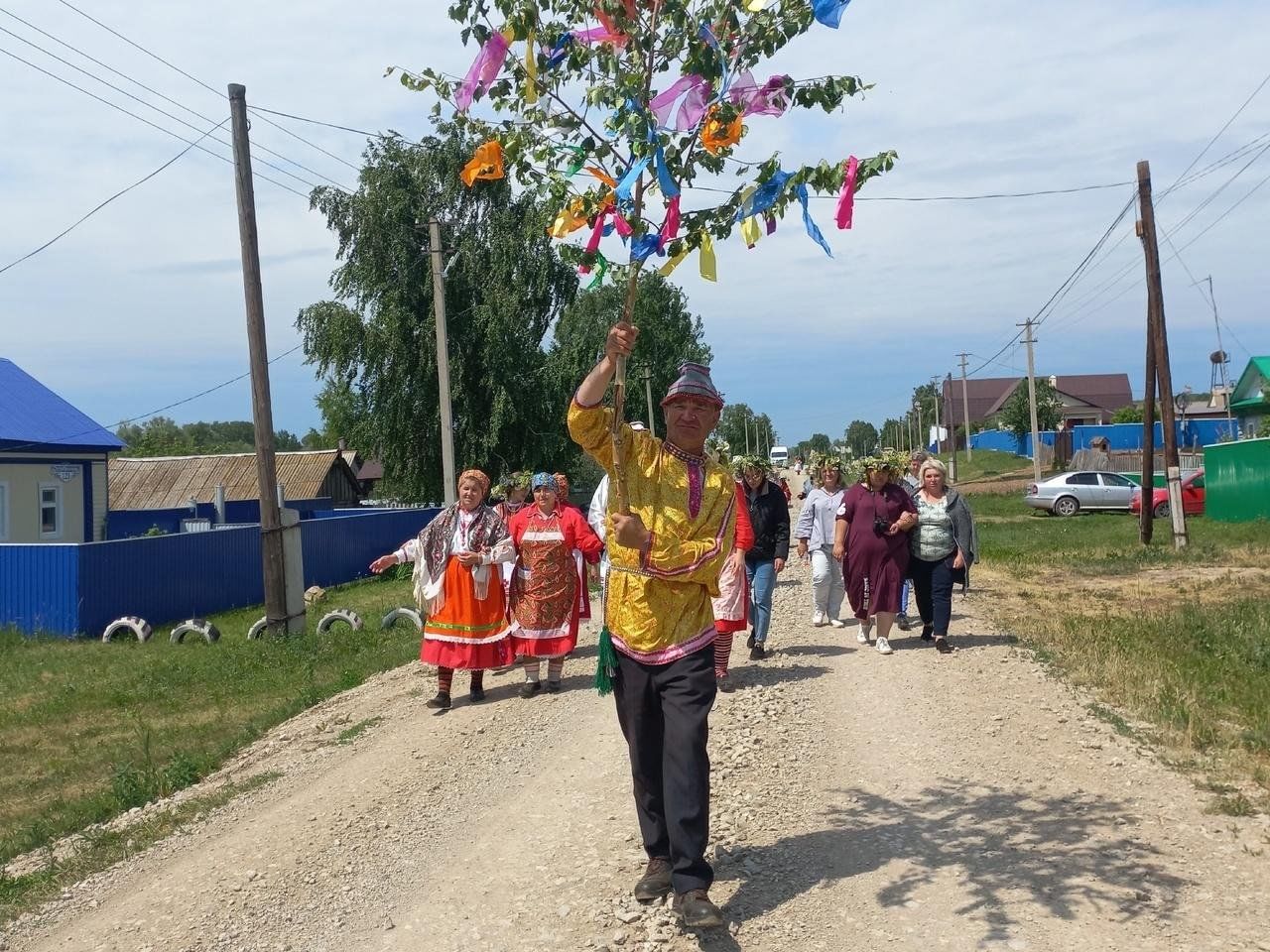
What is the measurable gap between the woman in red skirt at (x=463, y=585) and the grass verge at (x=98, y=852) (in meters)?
1.88

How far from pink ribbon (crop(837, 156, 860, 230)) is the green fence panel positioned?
2487 centimetres

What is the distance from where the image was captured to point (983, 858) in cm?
498

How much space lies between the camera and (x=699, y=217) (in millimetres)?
4660

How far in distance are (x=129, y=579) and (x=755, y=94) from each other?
49.8 ft

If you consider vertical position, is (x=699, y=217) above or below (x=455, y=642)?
above

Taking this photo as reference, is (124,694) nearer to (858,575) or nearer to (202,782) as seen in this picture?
(202,782)

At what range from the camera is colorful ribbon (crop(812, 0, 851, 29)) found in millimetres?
4414

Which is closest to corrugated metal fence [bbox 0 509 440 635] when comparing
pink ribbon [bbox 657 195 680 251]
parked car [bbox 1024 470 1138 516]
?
pink ribbon [bbox 657 195 680 251]

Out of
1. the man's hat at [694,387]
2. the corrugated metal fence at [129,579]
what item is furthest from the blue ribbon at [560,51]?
the corrugated metal fence at [129,579]

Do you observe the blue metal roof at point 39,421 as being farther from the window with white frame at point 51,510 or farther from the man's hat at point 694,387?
the man's hat at point 694,387

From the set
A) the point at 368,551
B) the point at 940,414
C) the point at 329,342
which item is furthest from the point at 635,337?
the point at 940,414

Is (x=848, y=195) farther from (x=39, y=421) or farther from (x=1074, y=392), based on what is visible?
(x=1074, y=392)

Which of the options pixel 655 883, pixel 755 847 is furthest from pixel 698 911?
pixel 755 847

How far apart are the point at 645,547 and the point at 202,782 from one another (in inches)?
201
